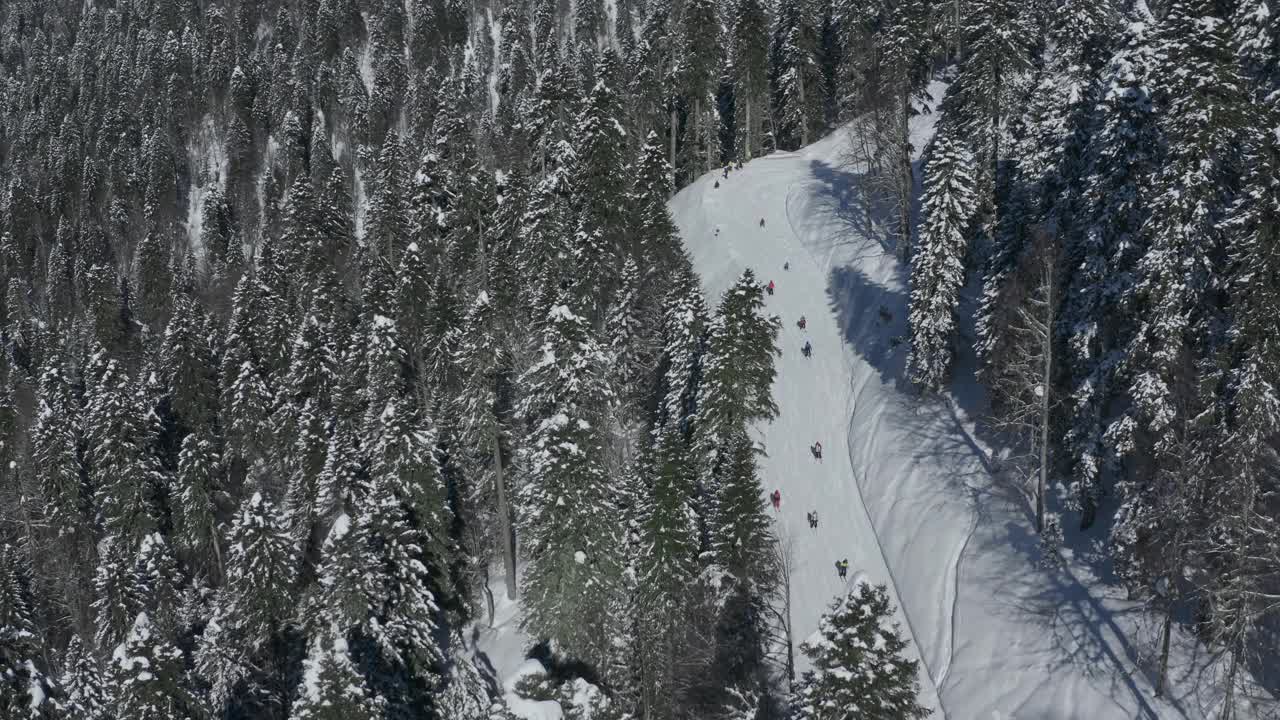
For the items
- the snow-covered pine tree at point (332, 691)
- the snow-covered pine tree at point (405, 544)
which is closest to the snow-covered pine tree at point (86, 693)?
the snow-covered pine tree at point (405, 544)

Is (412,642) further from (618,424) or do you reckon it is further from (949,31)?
(949,31)

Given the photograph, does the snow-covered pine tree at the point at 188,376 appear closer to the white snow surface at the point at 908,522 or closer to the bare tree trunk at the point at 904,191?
the white snow surface at the point at 908,522

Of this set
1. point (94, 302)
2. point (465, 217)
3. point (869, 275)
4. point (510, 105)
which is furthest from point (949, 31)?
point (94, 302)

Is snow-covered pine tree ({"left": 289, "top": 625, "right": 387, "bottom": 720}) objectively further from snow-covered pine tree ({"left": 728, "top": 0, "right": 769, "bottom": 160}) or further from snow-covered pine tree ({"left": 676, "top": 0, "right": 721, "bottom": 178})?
snow-covered pine tree ({"left": 728, "top": 0, "right": 769, "bottom": 160})

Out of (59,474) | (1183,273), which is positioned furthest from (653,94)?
(1183,273)

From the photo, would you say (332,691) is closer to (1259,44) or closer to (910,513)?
(910,513)
